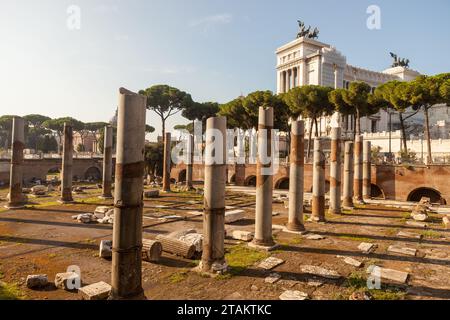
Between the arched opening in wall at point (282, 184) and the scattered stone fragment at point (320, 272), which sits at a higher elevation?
the arched opening in wall at point (282, 184)

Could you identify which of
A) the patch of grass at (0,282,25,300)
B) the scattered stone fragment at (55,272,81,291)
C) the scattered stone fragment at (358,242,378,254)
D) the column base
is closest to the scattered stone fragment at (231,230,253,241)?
the column base

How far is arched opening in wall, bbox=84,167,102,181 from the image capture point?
47.7 m

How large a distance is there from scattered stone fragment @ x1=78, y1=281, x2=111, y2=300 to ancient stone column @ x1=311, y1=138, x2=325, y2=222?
1135cm

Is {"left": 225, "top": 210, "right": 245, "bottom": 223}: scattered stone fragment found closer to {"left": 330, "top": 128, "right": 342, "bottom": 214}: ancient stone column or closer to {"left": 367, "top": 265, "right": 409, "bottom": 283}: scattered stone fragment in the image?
{"left": 330, "top": 128, "right": 342, "bottom": 214}: ancient stone column

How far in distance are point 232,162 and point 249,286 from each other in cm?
3195

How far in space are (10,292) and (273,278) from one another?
20.9ft

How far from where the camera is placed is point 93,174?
49.1 m

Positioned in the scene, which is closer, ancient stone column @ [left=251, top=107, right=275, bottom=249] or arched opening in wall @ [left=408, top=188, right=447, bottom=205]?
ancient stone column @ [left=251, top=107, right=275, bottom=249]

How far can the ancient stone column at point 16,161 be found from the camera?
18.8m

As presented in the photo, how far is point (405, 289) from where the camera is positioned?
316 inches

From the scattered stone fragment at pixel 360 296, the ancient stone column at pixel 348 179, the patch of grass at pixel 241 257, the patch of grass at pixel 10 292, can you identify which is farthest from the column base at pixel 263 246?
the ancient stone column at pixel 348 179

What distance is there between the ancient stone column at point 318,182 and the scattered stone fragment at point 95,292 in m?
11.4

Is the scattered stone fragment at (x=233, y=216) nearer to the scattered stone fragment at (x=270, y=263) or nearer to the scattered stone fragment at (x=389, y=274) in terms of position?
the scattered stone fragment at (x=270, y=263)
